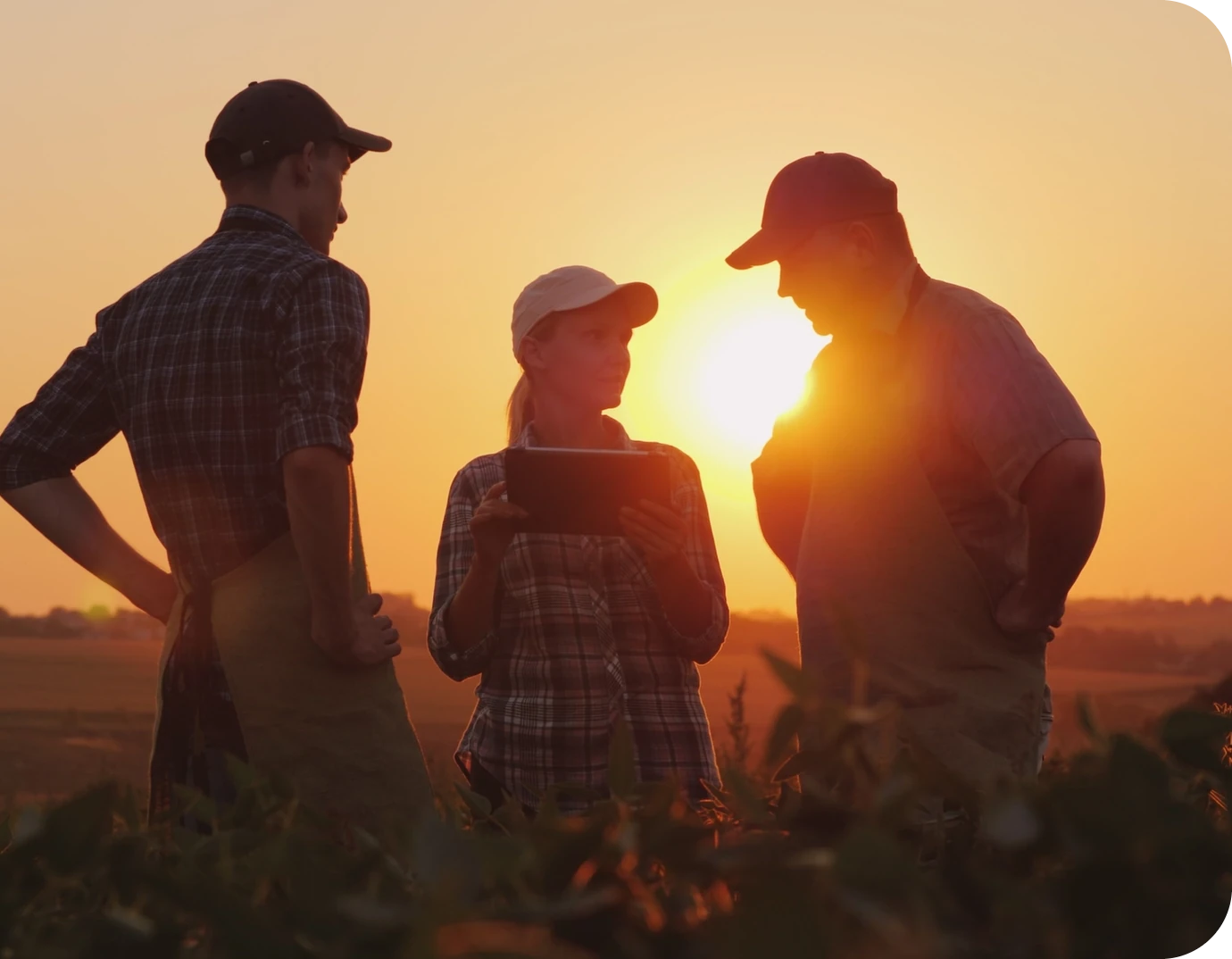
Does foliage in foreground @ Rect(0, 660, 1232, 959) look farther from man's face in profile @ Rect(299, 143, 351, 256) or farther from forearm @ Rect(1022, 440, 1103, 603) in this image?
man's face in profile @ Rect(299, 143, 351, 256)

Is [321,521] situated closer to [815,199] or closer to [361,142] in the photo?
[361,142]

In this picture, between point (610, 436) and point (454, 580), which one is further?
Answer: point (610, 436)

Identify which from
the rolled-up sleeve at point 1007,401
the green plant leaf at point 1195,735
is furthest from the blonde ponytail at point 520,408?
the green plant leaf at point 1195,735

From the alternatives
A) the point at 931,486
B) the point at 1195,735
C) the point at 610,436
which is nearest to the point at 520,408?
Answer: the point at 610,436

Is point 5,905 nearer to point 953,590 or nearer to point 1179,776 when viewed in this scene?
point 1179,776

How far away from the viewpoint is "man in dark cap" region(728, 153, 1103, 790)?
278 cm

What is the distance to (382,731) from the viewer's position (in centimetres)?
317

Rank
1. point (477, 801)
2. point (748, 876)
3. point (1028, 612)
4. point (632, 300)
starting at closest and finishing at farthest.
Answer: point (748, 876), point (477, 801), point (1028, 612), point (632, 300)

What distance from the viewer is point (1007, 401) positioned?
2.80 metres

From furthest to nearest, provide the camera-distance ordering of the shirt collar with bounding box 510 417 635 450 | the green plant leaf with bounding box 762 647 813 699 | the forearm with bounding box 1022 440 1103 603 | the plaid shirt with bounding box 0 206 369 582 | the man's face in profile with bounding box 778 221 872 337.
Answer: the shirt collar with bounding box 510 417 635 450 < the man's face in profile with bounding box 778 221 872 337 < the plaid shirt with bounding box 0 206 369 582 < the forearm with bounding box 1022 440 1103 603 < the green plant leaf with bounding box 762 647 813 699

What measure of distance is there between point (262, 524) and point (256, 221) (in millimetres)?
770

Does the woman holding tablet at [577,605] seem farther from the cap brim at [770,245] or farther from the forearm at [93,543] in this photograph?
the forearm at [93,543]

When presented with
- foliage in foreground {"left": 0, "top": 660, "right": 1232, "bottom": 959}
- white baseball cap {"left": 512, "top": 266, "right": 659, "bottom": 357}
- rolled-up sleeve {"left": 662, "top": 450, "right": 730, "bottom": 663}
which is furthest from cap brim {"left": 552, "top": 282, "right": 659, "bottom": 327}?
foliage in foreground {"left": 0, "top": 660, "right": 1232, "bottom": 959}

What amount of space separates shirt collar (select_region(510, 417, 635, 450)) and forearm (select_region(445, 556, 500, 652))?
0.56 meters
